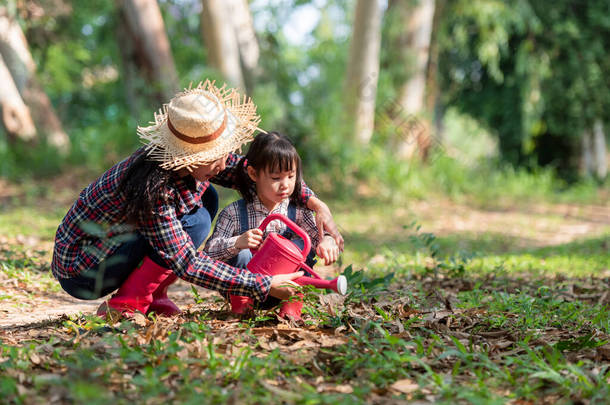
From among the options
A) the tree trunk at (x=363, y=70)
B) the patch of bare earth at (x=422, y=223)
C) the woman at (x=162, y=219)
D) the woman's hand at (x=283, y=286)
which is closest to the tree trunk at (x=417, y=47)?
the tree trunk at (x=363, y=70)

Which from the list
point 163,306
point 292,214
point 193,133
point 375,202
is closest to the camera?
point 193,133

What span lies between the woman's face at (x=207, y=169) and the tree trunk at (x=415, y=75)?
26.4ft

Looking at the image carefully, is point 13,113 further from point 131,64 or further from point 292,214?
point 292,214

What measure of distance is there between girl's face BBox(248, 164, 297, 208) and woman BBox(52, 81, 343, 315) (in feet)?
0.62

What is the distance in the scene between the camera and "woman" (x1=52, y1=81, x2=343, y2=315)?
265 cm

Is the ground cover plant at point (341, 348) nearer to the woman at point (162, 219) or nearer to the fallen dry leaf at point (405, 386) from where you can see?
the fallen dry leaf at point (405, 386)

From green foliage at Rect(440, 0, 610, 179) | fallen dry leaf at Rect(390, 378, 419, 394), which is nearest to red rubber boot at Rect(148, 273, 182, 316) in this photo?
fallen dry leaf at Rect(390, 378, 419, 394)

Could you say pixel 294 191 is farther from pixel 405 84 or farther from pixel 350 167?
pixel 405 84

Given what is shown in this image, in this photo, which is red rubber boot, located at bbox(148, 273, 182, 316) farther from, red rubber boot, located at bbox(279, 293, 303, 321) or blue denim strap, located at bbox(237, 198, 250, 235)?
red rubber boot, located at bbox(279, 293, 303, 321)

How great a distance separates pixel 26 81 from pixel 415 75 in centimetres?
686

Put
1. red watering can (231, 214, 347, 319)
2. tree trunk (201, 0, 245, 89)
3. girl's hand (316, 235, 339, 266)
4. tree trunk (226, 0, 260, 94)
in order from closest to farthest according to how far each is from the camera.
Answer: red watering can (231, 214, 347, 319)
girl's hand (316, 235, 339, 266)
tree trunk (201, 0, 245, 89)
tree trunk (226, 0, 260, 94)

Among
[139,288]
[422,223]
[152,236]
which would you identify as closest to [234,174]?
[152,236]

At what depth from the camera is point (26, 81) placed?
408 inches

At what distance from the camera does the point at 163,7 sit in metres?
15.6
